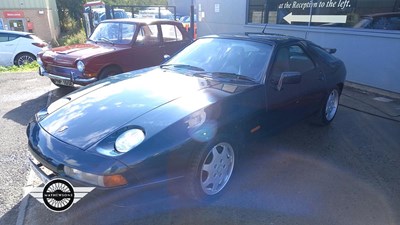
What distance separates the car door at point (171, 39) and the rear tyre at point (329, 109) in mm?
3553

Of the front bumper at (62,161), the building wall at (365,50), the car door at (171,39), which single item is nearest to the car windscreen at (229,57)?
the front bumper at (62,161)

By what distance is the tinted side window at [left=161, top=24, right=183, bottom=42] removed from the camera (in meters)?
7.08

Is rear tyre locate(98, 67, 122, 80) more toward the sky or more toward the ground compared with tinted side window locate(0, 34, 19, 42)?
more toward the ground

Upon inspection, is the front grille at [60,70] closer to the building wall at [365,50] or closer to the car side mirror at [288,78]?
the car side mirror at [288,78]

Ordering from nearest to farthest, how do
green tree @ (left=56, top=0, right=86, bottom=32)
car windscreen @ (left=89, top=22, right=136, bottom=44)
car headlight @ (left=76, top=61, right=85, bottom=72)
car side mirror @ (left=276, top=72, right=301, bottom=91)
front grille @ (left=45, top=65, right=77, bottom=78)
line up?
car side mirror @ (left=276, top=72, right=301, bottom=91) < car headlight @ (left=76, top=61, right=85, bottom=72) < front grille @ (left=45, top=65, right=77, bottom=78) < car windscreen @ (left=89, top=22, right=136, bottom=44) < green tree @ (left=56, top=0, right=86, bottom=32)

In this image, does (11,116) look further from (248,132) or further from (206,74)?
(248,132)

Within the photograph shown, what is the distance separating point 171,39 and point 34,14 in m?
18.6

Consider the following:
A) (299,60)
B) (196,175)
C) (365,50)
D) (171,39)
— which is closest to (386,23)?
(365,50)

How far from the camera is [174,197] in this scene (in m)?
2.62

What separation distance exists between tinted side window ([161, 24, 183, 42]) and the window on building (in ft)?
11.1

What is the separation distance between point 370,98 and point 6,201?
247 inches

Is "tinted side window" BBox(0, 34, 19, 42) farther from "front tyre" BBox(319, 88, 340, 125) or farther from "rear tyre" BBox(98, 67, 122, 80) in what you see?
"front tyre" BBox(319, 88, 340, 125)

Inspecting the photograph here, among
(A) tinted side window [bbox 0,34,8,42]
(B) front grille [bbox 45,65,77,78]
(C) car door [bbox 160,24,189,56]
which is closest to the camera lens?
(B) front grille [bbox 45,65,77,78]

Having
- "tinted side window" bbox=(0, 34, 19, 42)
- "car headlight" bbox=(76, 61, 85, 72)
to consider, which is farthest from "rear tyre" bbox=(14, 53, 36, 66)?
"car headlight" bbox=(76, 61, 85, 72)
